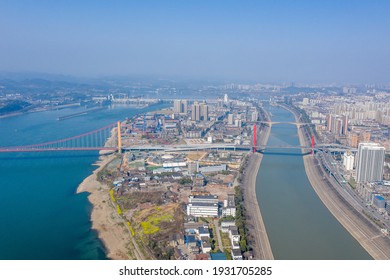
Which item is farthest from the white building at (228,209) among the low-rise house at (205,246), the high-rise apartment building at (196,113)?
the high-rise apartment building at (196,113)

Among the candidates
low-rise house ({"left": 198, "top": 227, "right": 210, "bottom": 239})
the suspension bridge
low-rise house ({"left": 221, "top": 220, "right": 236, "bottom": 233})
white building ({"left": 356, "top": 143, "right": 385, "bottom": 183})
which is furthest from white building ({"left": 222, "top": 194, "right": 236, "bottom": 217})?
the suspension bridge

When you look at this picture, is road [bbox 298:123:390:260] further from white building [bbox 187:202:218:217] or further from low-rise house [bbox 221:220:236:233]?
white building [bbox 187:202:218:217]

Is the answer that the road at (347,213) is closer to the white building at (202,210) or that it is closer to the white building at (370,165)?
A: the white building at (370,165)

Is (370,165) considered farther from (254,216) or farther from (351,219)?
(254,216)

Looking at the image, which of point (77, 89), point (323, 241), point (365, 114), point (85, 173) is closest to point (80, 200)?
point (85, 173)

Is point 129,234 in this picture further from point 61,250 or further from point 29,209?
point 29,209

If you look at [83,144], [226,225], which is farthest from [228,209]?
[83,144]
